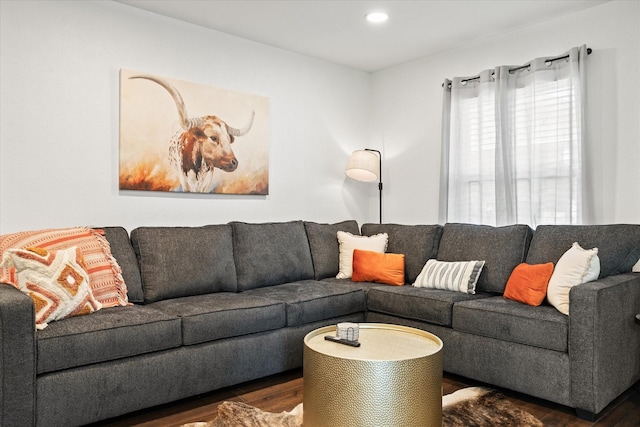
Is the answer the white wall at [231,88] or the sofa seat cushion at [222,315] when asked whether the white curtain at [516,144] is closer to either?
the white wall at [231,88]

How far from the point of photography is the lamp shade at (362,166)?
4684 millimetres

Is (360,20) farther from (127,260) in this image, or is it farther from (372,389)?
(372,389)

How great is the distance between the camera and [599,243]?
3041 millimetres

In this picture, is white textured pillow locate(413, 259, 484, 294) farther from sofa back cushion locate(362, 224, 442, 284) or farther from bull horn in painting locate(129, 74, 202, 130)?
bull horn in painting locate(129, 74, 202, 130)

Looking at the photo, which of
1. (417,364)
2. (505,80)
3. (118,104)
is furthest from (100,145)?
(505,80)

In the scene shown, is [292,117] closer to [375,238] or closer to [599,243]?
[375,238]

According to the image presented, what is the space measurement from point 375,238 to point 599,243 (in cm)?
170

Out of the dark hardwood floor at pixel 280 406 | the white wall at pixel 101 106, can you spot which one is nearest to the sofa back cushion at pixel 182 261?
the white wall at pixel 101 106

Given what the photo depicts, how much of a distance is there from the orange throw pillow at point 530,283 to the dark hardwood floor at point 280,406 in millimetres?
560

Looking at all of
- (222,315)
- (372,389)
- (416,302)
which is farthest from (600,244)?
(222,315)

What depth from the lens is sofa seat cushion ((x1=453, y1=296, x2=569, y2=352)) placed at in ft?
8.63

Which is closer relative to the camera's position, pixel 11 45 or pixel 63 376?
pixel 63 376

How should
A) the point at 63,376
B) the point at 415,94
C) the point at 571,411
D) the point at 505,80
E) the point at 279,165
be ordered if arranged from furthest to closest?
the point at 415,94 → the point at 279,165 → the point at 505,80 → the point at 571,411 → the point at 63,376

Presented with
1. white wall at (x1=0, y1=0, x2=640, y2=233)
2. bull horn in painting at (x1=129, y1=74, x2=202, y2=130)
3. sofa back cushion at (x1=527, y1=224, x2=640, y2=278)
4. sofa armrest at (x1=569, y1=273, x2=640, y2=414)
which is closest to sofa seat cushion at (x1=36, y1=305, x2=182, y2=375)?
white wall at (x1=0, y1=0, x2=640, y2=233)
